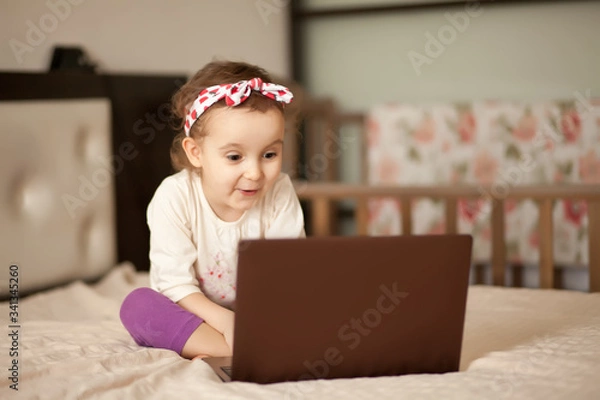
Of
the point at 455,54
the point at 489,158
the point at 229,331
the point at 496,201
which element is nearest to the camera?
the point at 229,331

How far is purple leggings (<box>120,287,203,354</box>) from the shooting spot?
1.06 meters

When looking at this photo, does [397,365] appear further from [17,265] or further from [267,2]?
[267,2]

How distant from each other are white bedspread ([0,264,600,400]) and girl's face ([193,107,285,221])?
265 mm

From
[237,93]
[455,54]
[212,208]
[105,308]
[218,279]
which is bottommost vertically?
[105,308]

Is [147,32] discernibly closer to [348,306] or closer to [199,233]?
[199,233]

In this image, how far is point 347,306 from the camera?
88 centimetres

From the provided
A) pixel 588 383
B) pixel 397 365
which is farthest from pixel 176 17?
pixel 588 383

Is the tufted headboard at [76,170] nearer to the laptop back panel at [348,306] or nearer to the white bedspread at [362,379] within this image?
Answer: the white bedspread at [362,379]

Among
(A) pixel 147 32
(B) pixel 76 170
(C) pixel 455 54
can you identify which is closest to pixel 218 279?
(B) pixel 76 170

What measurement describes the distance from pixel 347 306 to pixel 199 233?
1.26ft

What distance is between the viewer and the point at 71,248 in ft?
5.48

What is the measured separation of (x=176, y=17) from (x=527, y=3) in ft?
3.58

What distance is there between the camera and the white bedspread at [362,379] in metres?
0.85

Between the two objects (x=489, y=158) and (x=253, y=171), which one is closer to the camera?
(x=253, y=171)
